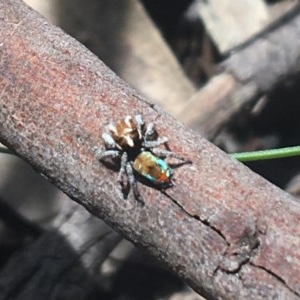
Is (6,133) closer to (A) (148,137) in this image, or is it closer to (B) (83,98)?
(B) (83,98)

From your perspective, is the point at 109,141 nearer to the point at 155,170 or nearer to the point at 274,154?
the point at 155,170

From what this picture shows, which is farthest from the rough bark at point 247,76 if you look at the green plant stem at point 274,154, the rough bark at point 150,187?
the rough bark at point 150,187

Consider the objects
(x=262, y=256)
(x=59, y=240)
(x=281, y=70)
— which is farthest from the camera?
(x=281, y=70)

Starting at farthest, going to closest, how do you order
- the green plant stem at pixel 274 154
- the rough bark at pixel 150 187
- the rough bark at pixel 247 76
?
the rough bark at pixel 247 76
the green plant stem at pixel 274 154
the rough bark at pixel 150 187

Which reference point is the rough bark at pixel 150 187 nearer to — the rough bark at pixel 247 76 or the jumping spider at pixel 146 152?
the jumping spider at pixel 146 152

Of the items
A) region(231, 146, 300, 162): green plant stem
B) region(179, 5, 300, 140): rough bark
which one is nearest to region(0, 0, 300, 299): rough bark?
region(231, 146, 300, 162): green plant stem

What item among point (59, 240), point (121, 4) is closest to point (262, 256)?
point (59, 240)
